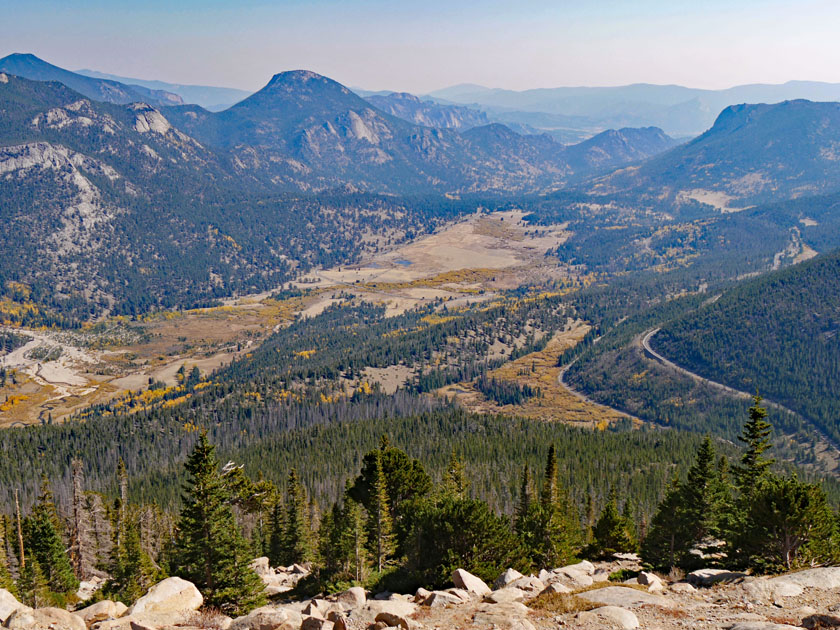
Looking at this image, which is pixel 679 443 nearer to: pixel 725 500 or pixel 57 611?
pixel 725 500

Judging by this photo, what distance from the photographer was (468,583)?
47750 millimetres

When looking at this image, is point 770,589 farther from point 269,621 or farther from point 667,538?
point 269,621

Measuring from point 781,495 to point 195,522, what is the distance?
47.0 meters

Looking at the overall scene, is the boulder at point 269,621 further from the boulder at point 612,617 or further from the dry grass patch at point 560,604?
the boulder at point 612,617

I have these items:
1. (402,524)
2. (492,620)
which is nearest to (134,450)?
(402,524)

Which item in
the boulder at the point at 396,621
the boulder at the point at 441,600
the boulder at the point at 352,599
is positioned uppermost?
the boulder at the point at 396,621

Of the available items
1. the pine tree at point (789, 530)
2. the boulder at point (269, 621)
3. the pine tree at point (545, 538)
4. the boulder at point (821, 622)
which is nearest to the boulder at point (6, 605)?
the boulder at point (269, 621)

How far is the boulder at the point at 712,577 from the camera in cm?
4803

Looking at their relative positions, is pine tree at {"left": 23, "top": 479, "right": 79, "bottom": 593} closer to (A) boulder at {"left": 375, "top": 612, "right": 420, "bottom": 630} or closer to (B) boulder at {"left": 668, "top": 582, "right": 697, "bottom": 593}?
(A) boulder at {"left": 375, "top": 612, "right": 420, "bottom": 630}

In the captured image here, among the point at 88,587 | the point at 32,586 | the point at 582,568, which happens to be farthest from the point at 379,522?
the point at 88,587

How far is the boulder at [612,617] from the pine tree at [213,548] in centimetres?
2866

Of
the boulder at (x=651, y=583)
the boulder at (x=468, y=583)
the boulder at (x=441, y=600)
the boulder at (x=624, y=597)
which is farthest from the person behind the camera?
the boulder at (x=468, y=583)

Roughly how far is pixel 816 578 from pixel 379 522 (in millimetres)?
40674

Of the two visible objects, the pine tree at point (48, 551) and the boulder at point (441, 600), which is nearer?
the boulder at point (441, 600)
